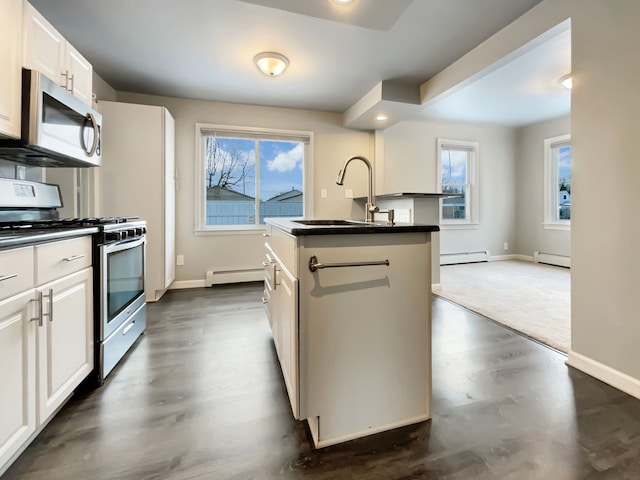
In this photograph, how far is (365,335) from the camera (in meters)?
1.33

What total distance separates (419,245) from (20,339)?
5.28ft

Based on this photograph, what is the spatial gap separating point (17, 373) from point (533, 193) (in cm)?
705

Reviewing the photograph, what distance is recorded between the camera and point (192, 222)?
13.3ft

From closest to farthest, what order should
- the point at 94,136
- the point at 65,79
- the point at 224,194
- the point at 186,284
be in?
the point at 65,79 → the point at 94,136 → the point at 186,284 → the point at 224,194

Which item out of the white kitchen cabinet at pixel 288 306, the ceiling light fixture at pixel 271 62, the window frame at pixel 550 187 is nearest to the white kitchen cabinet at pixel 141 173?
the ceiling light fixture at pixel 271 62

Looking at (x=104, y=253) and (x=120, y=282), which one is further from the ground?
(x=104, y=253)

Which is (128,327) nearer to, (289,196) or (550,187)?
(289,196)

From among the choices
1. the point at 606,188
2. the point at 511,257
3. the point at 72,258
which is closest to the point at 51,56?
the point at 72,258

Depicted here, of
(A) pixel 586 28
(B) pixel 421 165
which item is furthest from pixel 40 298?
(B) pixel 421 165

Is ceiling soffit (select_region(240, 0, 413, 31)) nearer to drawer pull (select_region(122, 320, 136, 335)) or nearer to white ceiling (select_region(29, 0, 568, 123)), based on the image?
white ceiling (select_region(29, 0, 568, 123))

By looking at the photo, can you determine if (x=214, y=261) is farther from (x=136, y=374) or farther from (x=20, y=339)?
(x=20, y=339)

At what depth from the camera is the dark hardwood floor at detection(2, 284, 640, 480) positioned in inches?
44.8

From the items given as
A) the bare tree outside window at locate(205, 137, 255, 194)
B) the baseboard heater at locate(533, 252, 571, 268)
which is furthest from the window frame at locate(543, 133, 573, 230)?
the bare tree outside window at locate(205, 137, 255, 194)

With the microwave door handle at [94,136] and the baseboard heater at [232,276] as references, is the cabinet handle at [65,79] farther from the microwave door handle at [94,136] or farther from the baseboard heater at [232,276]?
the baseboard heater at [232,276]
